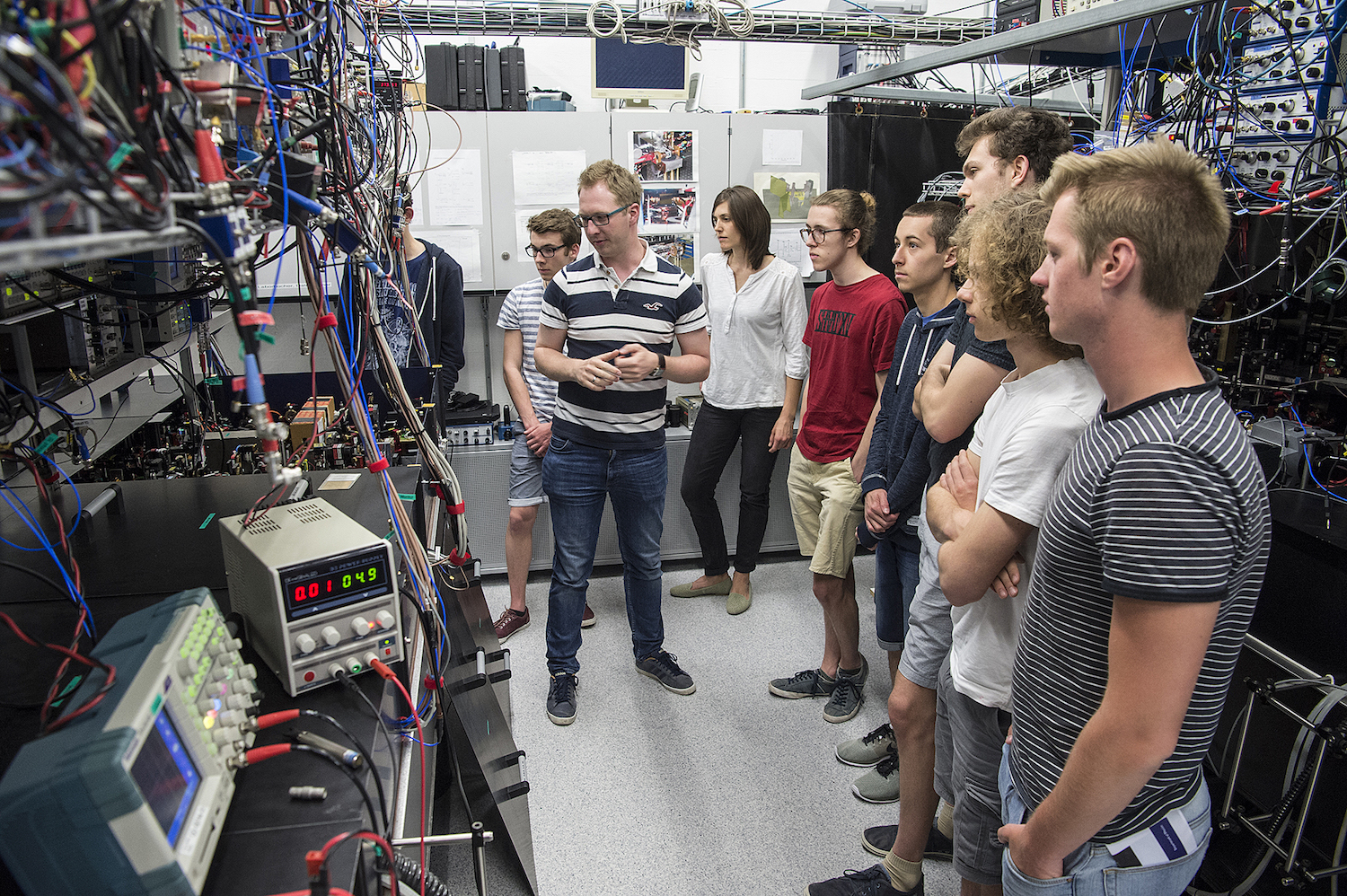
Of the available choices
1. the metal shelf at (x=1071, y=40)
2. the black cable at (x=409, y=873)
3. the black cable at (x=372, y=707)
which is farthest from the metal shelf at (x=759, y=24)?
the black cable at (x=409, y=873)

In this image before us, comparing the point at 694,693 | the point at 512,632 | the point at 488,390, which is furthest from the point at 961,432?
the point at 488,390

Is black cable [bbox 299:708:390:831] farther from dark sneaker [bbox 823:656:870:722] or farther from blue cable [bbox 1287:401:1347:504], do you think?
blue cable [bbox 1287:401:1347:504]

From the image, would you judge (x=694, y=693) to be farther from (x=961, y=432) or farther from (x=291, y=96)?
(x=291, y=96)

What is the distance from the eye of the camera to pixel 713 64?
4480 millimetres

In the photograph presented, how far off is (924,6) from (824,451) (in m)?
2.20

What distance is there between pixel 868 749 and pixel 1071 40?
2268 mm

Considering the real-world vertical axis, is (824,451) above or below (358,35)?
below

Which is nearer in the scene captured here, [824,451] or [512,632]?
[824,451]

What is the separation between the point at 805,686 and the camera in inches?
107

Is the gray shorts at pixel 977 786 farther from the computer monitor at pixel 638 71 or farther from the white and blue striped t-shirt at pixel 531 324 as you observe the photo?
the computer monitor at pixel 638 71

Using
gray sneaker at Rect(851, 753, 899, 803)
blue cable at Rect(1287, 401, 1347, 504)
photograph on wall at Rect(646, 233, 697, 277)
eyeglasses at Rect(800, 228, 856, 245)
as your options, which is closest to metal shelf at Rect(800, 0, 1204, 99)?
eyeglasses at Rect(800, 228, 856, 245)

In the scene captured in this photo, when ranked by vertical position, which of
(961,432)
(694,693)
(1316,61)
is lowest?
(694,693)

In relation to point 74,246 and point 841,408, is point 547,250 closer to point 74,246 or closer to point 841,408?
point 841,408

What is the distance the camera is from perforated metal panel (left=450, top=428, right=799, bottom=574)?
11.2ft
